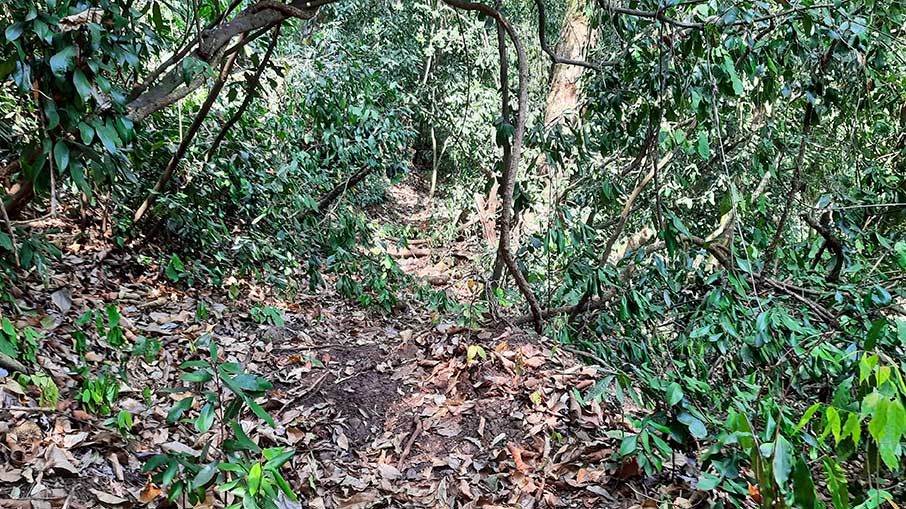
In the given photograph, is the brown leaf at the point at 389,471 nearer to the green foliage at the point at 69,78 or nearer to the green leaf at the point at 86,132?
the green foliage at the point at 69,78

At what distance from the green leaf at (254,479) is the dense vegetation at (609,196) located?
0.01 metres

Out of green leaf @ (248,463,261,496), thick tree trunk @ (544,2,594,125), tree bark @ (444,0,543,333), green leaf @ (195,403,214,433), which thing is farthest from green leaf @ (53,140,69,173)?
thick tree trunk @ (544,2,594,125)

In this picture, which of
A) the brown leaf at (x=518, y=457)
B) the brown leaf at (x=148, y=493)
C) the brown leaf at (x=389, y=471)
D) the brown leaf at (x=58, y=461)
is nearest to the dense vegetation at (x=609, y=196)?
the brown leaf at (x=148, y=493)

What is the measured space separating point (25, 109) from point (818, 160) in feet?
19.3

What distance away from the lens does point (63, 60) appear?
217 cm


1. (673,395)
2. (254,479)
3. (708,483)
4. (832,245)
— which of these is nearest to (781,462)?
(708,483)

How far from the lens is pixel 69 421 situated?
2.74 metres

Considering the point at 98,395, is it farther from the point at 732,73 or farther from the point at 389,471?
the point at 732,73

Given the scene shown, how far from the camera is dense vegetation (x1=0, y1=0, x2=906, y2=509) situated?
2248 millimetres

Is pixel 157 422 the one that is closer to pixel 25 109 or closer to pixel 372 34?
pixel 25 109

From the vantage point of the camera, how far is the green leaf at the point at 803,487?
4.96 feet

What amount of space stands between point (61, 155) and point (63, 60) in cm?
35

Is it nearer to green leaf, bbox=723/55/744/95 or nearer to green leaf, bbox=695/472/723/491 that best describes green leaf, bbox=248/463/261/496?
green leaf, bbox=695/472/723/491

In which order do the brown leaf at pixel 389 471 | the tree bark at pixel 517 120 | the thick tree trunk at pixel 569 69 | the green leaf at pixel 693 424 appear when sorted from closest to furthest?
the green leaf at pixel 693 424
the brown leaf at pixel 389 471
the tree bark at pixel 517 120
the thick tree trunk at pixel 569 69
